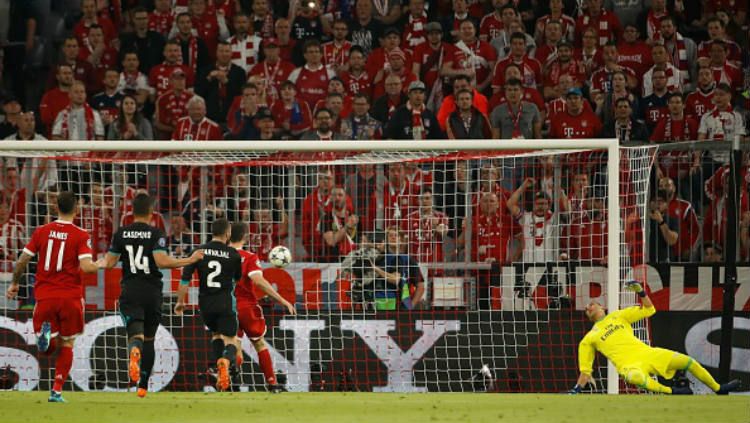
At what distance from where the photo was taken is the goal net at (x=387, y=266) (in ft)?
44.8

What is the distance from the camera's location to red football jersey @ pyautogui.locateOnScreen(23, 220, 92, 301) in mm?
10656

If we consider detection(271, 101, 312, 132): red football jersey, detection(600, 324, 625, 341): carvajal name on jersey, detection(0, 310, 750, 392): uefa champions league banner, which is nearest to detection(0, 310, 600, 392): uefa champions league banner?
detection(0, 310, 750, 392): uefa champions league banner

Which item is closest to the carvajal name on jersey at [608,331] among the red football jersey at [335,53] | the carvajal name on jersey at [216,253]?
the carvajal name on jersey at [216,253]

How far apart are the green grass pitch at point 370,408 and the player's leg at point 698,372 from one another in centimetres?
131

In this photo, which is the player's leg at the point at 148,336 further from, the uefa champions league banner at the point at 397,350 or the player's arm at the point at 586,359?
the player's arm at the point at 586,359

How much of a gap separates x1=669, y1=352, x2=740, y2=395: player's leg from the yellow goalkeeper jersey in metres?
0.30

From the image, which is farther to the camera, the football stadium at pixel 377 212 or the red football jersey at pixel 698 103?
the red football jersey at pixel 698 103

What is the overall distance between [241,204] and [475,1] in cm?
532

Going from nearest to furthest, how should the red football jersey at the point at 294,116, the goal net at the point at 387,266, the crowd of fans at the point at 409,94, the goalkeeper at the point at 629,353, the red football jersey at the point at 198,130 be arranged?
the goalkeeper at the point at 629,353
the goal net at the point at 387,266
the crowd of fans at the point at 409,94
the red football jersey at the point at 198,130
the red football jersey at the point at 294,116


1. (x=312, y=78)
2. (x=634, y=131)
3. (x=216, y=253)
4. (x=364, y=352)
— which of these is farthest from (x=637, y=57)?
(x=216, y=253)

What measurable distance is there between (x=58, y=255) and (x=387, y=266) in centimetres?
433

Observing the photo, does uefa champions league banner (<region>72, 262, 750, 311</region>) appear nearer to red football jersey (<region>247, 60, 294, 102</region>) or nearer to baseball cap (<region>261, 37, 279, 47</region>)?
red football jersey (<region>247, 60, 294, 102</region>)

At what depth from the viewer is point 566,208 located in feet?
46.0

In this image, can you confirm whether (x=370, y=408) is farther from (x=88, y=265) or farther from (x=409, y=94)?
(x=409, y=94)
